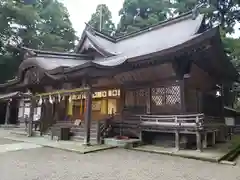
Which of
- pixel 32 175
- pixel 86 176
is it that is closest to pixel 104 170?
pixel 86 176

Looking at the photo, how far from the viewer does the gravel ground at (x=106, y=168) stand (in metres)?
4.84

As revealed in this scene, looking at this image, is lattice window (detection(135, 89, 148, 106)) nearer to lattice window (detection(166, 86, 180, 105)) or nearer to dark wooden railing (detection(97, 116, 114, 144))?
lattice window (detection(166, 86, 180, 105))

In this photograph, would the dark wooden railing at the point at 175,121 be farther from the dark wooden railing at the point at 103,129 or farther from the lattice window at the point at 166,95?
the dark wooden railing at the point at 103,129

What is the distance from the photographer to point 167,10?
3130cm

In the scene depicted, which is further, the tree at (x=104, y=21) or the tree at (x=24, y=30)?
the tree at (x=104, y=21)

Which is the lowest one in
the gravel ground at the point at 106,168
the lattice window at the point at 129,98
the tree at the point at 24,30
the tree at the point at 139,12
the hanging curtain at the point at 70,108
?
the gravel ground at the point at 106,168

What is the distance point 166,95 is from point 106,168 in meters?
5.65

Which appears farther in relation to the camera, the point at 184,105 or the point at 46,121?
the point at 46,121

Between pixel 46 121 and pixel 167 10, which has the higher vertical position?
pixel 167 10

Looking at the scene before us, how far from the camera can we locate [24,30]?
85.1ft

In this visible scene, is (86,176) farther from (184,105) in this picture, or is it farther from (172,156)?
(184,105)

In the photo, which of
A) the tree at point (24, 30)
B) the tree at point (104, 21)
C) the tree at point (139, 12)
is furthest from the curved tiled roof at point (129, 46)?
the tree at point (104, 21)

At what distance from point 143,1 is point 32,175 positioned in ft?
108

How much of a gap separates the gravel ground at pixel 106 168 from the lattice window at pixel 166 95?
334cm
